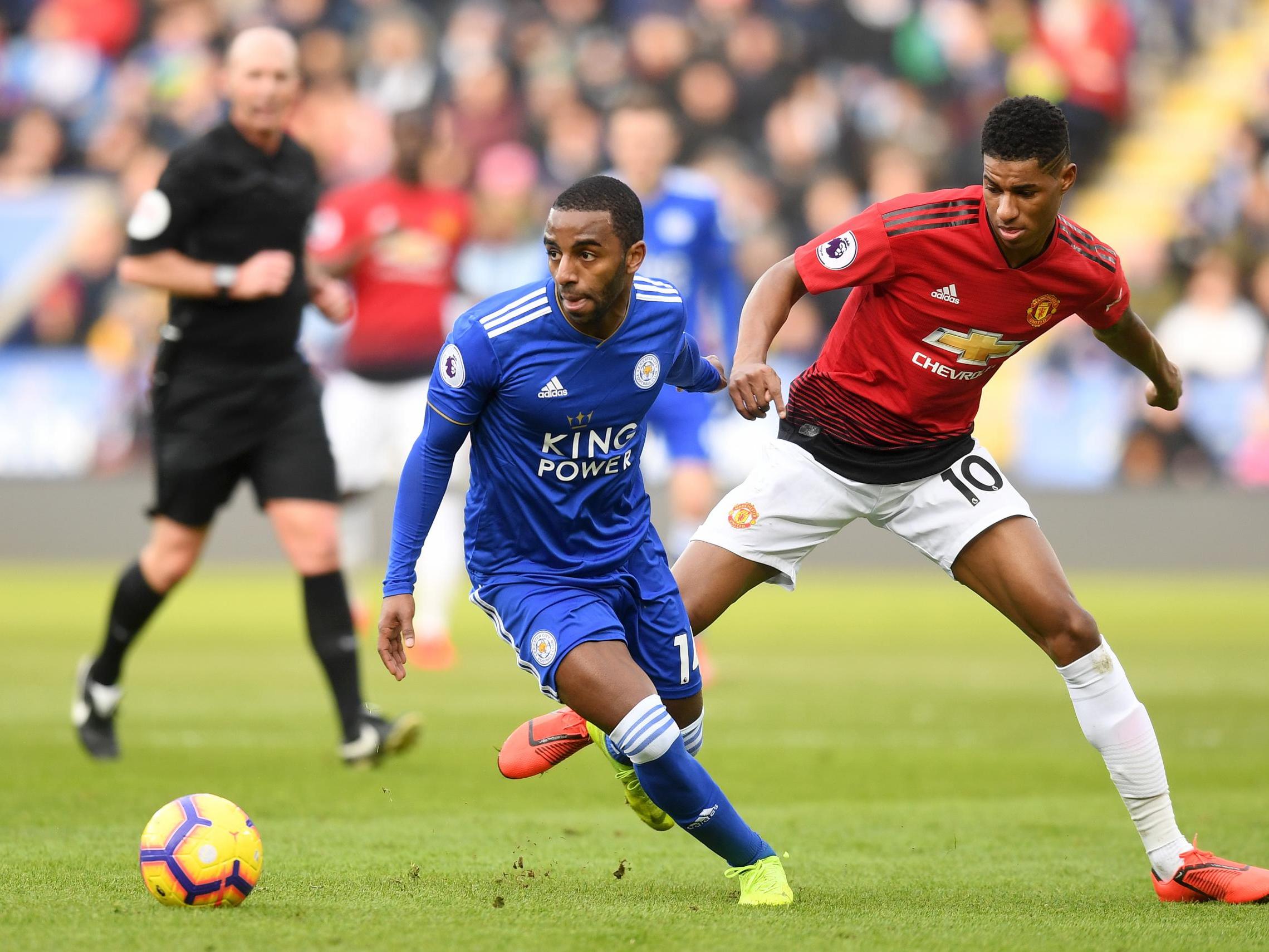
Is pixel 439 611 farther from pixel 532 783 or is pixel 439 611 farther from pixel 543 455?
pixel 543 455

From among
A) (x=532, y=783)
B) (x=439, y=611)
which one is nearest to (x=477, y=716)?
(x=532, y=783)

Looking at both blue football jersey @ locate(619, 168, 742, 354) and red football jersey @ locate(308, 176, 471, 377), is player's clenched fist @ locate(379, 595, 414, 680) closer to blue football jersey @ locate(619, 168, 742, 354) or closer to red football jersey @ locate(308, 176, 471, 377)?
blue football jersey @ locate(619, 168, 742, 354)

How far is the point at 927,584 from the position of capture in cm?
1772

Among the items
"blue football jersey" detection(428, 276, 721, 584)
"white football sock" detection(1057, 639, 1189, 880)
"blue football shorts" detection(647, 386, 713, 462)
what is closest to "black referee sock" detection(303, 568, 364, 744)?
"blue football jersey" detection(428, 276, 721, 584)

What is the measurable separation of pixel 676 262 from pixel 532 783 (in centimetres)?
393

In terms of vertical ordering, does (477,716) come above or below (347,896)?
below

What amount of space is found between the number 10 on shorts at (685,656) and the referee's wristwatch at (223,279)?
2.87m

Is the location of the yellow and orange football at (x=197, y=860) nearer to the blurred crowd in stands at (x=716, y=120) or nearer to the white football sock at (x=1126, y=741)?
the white football sock at (x=1126, y=741)

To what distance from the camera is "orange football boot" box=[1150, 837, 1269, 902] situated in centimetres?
460

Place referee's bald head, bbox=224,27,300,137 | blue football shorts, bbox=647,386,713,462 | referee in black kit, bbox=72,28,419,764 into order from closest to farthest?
1. referee's bald head, bbox=224,27,300,137
2. referee in black kit, bbox=72,28,419,764
3. blue football shorts, bbox=647,386,713,462

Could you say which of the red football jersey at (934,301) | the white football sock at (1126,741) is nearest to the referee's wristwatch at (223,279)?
the red football jersey at (934,301)

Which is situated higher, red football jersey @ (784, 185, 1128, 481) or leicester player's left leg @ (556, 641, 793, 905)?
red football jersey @ (784, 185, 1128, 481)

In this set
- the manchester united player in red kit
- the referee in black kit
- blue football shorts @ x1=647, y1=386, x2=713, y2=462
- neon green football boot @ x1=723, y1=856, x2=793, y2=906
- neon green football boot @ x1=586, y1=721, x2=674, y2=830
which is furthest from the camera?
blue football shorts @ x1=647, y1=386, x2=713, y2=462

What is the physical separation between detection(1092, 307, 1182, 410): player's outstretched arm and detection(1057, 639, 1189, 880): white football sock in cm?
91
